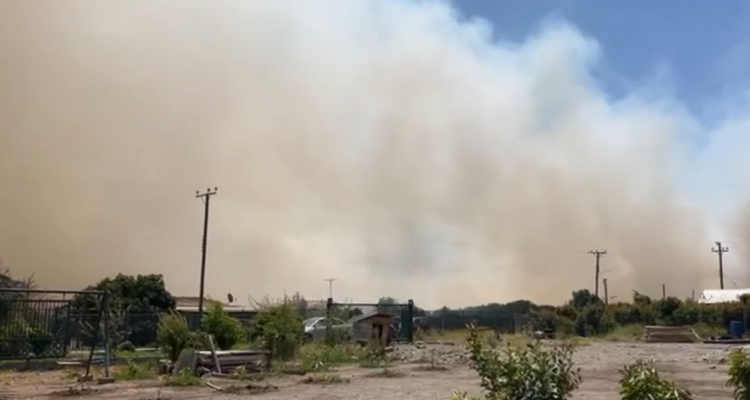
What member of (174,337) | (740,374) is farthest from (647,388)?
(174,337)

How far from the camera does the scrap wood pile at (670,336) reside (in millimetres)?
36922

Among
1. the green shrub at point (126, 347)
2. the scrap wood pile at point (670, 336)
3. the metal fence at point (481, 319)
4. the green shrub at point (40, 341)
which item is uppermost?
the metal fence at point (481, 319)

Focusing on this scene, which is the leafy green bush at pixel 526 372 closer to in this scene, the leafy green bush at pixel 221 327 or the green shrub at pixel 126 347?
the leafy green bush at pixel 221 327

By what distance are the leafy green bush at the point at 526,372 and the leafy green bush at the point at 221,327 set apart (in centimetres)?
1724

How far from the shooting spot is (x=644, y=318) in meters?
51.1

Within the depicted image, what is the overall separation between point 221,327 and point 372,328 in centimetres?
760

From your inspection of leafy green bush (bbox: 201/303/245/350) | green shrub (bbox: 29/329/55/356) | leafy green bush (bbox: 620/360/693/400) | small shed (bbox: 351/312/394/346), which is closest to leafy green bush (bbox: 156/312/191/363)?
leafy green bush (bbox: 201/303/245/350)

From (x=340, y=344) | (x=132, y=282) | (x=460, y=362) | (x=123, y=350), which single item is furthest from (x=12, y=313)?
(x=132, y=282)

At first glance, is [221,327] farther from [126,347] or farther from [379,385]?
[379,385]

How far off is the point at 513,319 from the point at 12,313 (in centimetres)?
3523

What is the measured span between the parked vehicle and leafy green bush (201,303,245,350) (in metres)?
4.10

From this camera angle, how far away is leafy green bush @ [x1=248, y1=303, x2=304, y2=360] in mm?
21531

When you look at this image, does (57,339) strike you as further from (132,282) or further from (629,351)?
(132,282)

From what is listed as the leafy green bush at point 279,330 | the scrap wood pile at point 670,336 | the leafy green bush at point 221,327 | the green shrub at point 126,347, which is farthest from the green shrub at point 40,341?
the scrap wood pile at point 670,336
